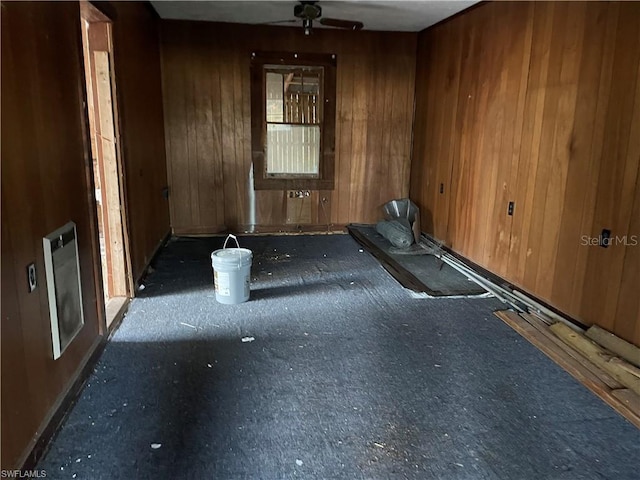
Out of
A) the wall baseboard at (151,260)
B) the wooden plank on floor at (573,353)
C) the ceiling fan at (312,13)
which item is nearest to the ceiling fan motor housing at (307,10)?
the ceiling fan at (312,13)

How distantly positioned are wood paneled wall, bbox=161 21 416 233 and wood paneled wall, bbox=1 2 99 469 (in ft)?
9.71

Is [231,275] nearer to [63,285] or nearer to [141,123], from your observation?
[63,285]

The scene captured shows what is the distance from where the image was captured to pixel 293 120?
549cm

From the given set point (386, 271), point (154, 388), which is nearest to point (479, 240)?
point (386, 271)

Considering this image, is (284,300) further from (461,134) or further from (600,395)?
(461,134)

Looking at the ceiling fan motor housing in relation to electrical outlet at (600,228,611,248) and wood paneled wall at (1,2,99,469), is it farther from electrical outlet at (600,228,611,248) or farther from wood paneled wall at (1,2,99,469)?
electrical outlet at (600,228,611,248)

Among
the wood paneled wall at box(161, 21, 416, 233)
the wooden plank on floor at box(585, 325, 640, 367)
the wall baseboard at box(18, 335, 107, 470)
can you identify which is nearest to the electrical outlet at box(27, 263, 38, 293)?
the wall baseboard at box(18, 335, 107, 470)

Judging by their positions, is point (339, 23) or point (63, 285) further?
point (339, 23)

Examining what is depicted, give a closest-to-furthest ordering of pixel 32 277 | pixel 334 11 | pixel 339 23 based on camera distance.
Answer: pixel 32 277 → pixel 339 23 → pixel 334 11

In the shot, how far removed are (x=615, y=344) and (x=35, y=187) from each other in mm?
2942

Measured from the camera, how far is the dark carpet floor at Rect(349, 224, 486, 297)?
368 centimetres

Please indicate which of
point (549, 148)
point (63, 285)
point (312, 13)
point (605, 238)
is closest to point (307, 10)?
point (312, 13)

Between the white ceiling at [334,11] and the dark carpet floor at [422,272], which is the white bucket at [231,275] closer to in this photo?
the dark carpet floor at [422,272]

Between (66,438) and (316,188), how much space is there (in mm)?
4201
